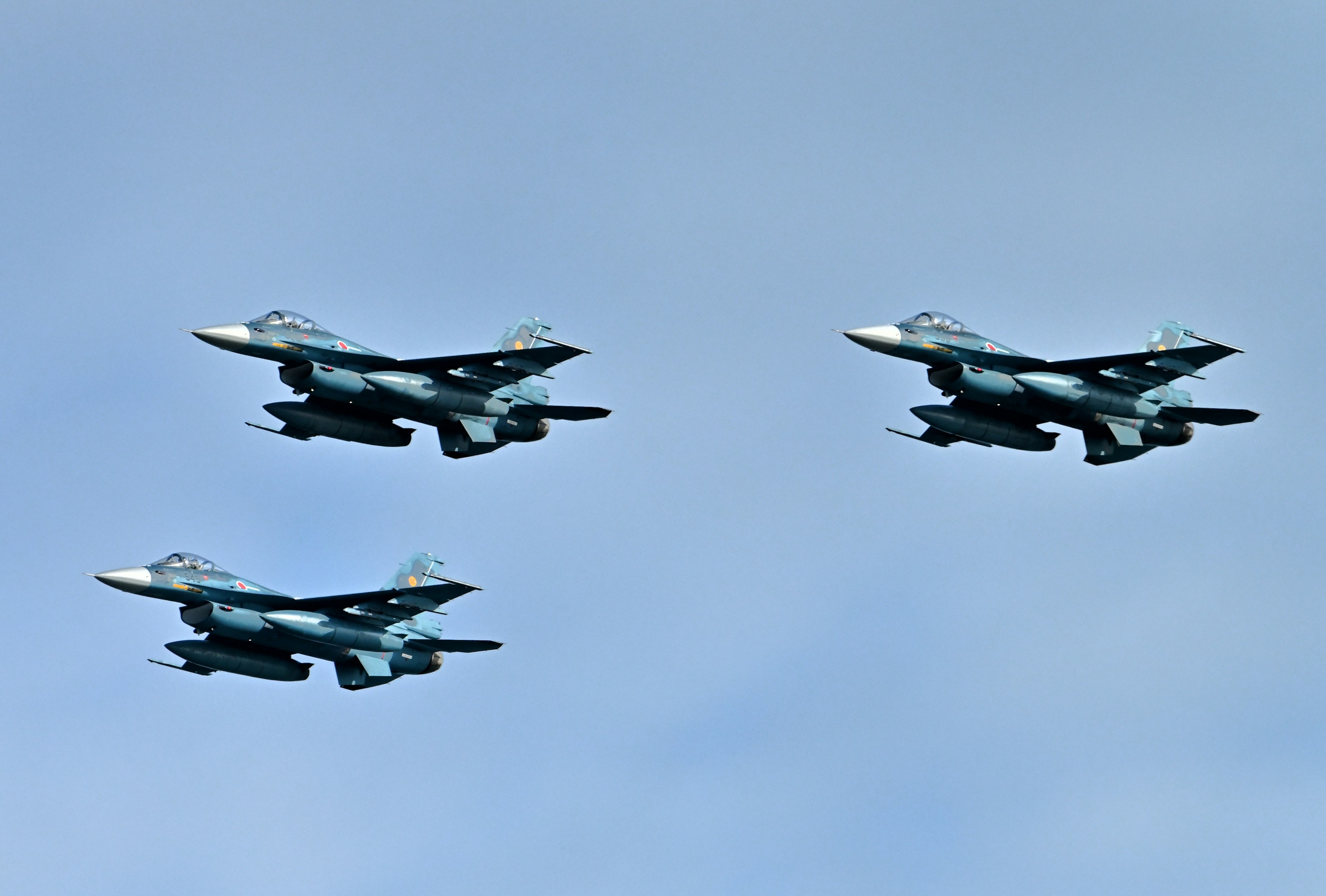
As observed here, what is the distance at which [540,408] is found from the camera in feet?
207

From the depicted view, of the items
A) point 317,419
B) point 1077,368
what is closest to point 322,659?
point 317,419

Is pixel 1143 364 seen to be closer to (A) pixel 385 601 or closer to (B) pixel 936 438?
A: (B) pixel 936 438

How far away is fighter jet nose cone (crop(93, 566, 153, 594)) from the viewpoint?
61.2 m

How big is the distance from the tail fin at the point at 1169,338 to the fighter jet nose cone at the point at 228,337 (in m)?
32.8

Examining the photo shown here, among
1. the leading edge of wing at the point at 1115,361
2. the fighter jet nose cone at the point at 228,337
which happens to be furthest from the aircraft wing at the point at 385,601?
the leading edge of wing at the point at 1115,361

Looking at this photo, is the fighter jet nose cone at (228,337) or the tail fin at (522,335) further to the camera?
the tail fin at (522,335)

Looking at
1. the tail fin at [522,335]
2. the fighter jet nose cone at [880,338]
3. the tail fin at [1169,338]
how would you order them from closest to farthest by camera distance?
the fighter jet nose cone at [880,338] < the tail fin at [1169,338] < the tail fin at [522,335]

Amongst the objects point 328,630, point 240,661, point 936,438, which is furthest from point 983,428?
point 240,661

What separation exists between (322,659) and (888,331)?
24.8 m

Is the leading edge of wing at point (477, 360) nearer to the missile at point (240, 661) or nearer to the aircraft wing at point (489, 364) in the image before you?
the aircraft wing at point (489, 364)

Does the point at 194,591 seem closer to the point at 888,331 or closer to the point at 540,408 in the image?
the point at 540,408

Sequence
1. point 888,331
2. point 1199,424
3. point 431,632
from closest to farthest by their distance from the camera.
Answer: point 888,331
point 1199,424
point 431,632

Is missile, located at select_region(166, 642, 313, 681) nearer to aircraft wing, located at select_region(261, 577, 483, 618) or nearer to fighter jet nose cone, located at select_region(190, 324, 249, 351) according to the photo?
aircraft wing, located at select_region(261, 577, 483, 618)

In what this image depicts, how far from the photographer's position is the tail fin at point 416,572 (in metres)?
68.6
